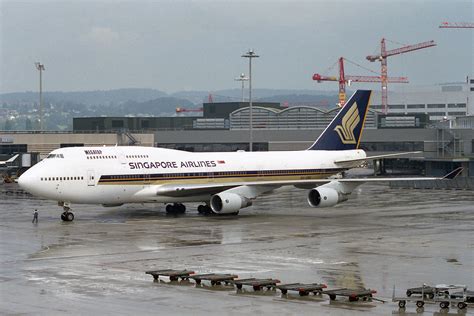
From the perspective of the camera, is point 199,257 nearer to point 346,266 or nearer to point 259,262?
point 259,262

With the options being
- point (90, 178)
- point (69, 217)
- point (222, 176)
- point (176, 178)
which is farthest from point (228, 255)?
Answer: point (222, 176)

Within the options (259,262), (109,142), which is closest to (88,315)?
(259,262)

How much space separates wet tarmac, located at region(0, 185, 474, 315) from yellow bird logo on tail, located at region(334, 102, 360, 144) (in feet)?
18.7

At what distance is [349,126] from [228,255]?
1240 inches

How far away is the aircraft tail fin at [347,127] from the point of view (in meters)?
69.9

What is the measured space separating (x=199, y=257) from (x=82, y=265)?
5342mm

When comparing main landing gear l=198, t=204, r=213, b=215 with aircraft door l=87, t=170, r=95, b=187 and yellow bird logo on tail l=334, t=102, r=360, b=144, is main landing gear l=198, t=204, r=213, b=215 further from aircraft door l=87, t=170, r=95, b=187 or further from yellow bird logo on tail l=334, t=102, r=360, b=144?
yellow bird logo on tail l=334, t=102, r=360, b=144

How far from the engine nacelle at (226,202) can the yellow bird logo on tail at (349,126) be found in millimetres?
13490

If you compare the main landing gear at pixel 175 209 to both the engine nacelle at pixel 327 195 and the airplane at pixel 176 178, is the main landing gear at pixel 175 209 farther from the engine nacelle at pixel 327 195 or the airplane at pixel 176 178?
the engine nacelle at pixel 327 195

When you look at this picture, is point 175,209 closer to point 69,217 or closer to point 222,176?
point 222,176

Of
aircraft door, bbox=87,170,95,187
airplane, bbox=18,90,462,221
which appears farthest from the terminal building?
aircraft door, bbox=87,170,95,187

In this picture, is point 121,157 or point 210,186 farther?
point 210,186

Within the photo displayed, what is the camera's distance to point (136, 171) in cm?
5866

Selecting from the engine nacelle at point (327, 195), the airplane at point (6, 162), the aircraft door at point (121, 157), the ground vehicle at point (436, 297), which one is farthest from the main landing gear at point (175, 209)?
the airplane at point (6, 162)
